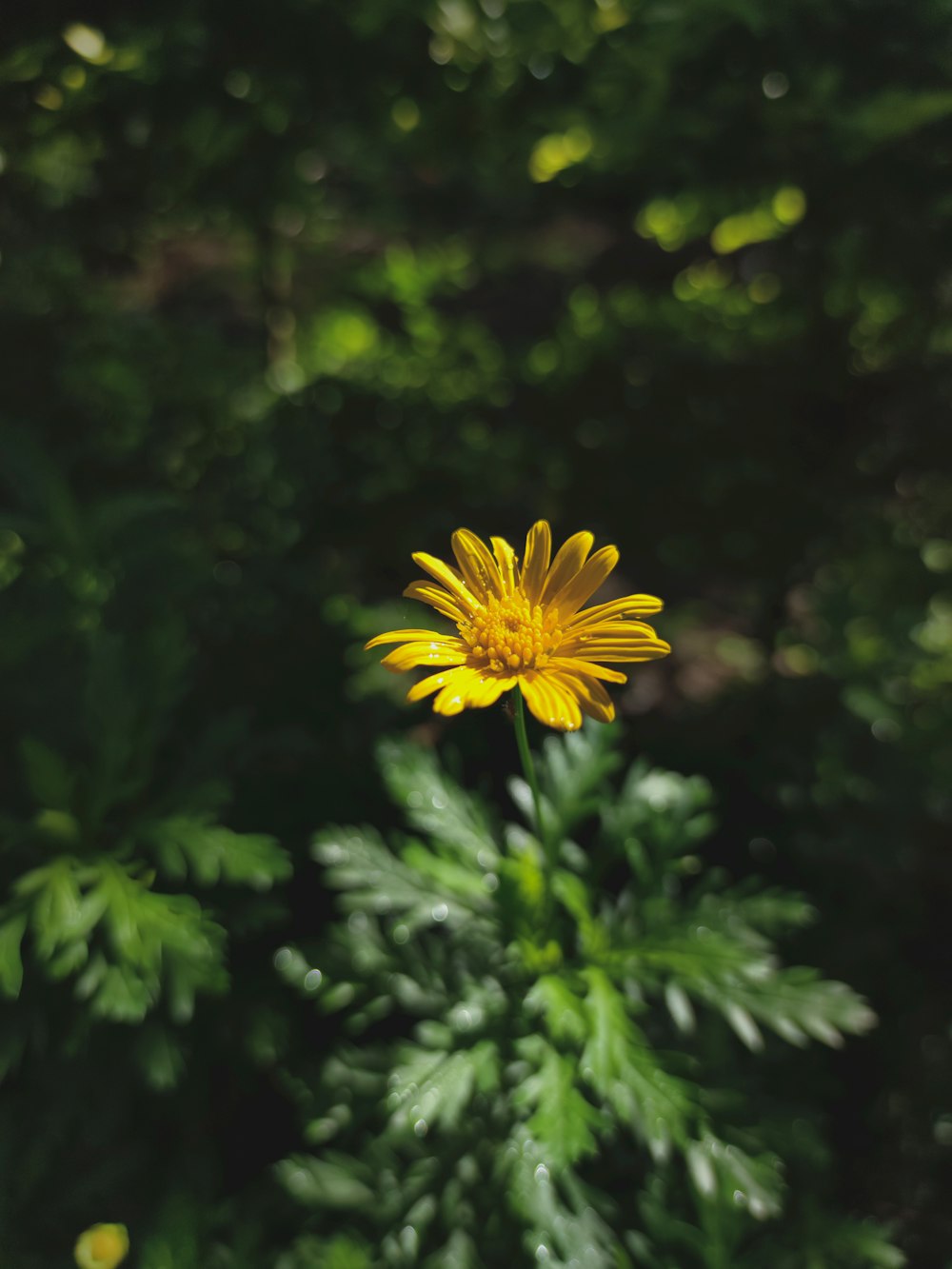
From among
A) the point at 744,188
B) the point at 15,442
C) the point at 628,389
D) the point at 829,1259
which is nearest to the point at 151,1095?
the point at 829,1259

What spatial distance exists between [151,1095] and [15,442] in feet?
4.60

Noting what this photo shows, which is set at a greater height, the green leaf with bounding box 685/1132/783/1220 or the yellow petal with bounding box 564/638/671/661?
the yellow petal with bounding box 564/638/671/661

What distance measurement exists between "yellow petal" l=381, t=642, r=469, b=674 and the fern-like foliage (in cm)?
38

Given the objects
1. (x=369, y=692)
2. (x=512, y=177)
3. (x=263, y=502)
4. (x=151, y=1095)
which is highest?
(x=512, y=177)

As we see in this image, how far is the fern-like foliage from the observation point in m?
1.36

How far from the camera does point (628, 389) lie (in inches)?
105

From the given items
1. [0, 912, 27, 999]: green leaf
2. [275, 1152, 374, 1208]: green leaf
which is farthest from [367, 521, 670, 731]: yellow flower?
[275, 1152, 374, 1208]: green leaf

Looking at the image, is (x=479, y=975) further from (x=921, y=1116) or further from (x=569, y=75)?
(x=569, y=75)

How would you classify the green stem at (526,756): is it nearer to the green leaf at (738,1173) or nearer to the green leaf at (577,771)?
the green leaf at (577,771)

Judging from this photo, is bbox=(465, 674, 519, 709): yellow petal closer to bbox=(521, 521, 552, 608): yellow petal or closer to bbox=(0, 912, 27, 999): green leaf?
bbox=(521, 521, 552, 608): yellow petal

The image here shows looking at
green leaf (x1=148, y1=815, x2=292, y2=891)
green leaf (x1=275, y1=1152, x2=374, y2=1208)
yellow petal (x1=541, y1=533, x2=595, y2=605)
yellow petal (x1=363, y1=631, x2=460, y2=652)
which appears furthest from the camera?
green leaf (x1=275, y1=1152, x2=374, y2=1208)

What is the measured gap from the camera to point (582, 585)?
1227 mm

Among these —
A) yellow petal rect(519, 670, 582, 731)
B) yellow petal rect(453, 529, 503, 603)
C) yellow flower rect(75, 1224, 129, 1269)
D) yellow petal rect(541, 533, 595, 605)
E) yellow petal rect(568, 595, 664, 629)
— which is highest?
yellow petal rect(541, 533, 595, 605)

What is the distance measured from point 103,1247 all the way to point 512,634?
1.33m
